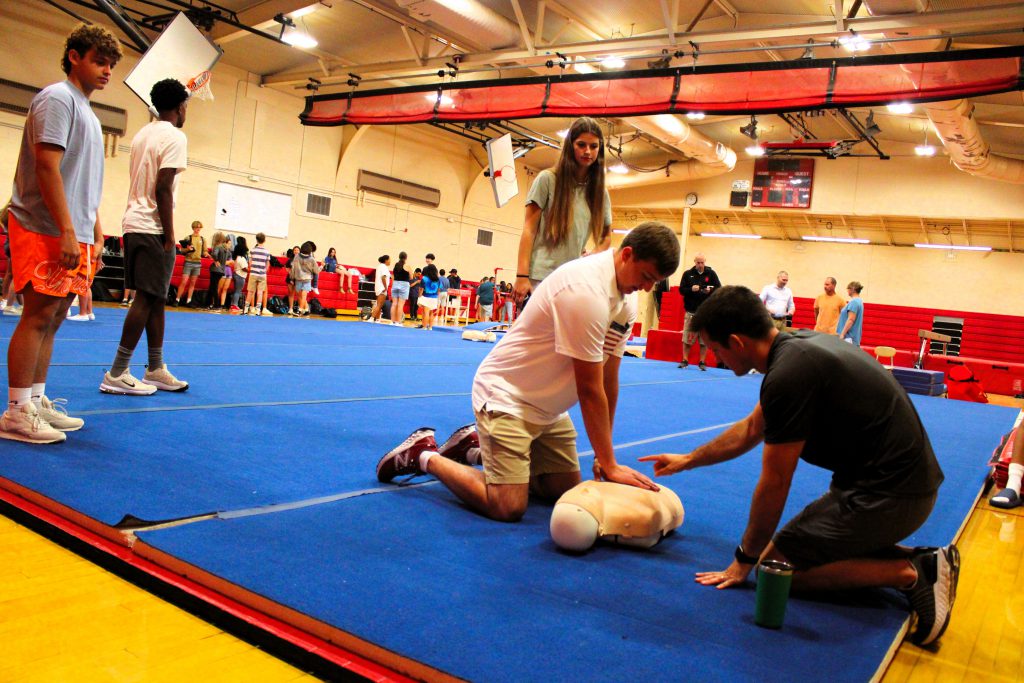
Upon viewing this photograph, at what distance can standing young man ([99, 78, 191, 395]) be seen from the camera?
3881mm

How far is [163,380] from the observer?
14.1 ft

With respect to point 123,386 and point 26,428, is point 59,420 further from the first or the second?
point 123,386

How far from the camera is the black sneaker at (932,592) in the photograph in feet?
6.64

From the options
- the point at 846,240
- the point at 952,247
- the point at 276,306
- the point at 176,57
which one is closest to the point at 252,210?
the point at 276,306

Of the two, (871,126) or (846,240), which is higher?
(871,126)

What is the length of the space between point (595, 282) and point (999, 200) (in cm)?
2200

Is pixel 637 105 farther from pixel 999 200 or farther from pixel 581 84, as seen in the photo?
pixel 999 200

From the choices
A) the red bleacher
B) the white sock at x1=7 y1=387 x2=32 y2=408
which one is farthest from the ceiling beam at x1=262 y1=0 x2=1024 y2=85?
the white sock at x1=7 y1=387 x2=32 y2=408

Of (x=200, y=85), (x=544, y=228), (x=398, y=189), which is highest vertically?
(x=398, y=189)

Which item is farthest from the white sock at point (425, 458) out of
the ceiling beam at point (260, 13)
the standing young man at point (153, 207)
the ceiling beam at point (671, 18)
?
the ceiling beam at point (260, 13)

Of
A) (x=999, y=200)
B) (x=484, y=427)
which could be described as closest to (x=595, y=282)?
(x=484, y=427)

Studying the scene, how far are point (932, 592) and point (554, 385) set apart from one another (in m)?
1.32

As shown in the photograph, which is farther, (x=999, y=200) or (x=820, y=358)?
(x=999, y=200)

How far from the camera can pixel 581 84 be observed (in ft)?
34.3
